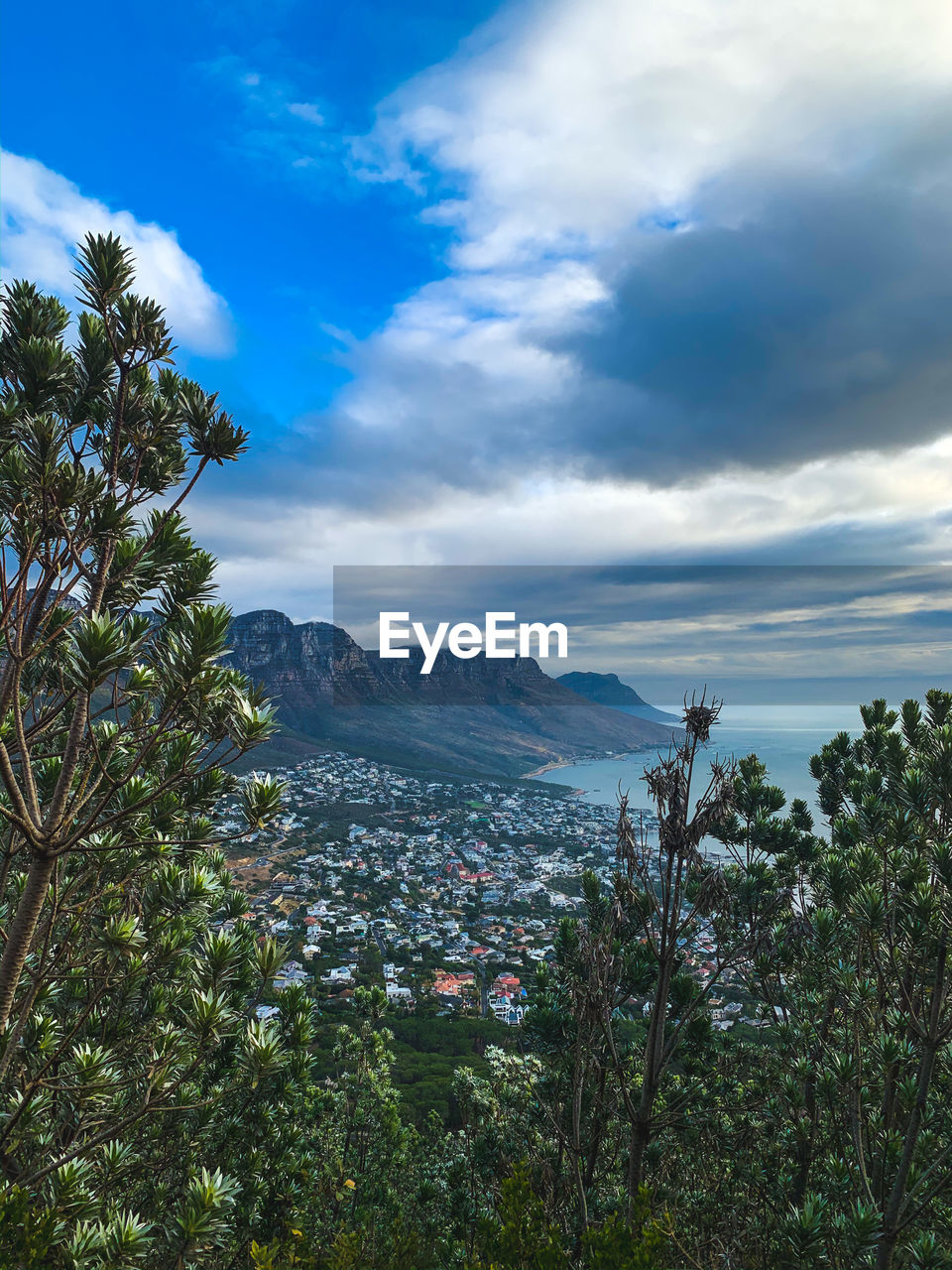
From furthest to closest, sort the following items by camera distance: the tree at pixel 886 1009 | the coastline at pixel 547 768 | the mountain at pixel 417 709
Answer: the coastline at pixel 547 768
the mountain at pixel 417 709
the tree at pixel 886 1009

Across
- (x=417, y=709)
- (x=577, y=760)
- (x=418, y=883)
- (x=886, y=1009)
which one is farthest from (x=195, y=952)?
(x=577, y=760)

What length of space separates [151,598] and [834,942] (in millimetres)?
6767

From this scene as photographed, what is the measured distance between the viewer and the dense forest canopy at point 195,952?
2.77 metres

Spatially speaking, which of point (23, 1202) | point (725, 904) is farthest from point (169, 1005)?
point (725, 904)

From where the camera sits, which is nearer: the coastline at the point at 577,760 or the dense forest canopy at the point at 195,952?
the dense forest canopy at the point at 195,952

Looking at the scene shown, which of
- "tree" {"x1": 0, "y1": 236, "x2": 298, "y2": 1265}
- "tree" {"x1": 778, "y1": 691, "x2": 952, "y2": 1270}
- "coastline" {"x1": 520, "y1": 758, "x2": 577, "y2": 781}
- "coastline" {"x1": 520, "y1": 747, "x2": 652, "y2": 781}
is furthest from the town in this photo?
"coastline" {"x1": 520, "y1": 747, "x2": 652, "y2": 781}

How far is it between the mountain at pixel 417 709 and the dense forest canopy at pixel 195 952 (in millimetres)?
75679

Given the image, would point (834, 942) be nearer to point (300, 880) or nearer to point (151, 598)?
point (151, 598)

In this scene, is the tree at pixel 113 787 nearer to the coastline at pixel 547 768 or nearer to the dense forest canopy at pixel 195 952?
the dense forest canopy at pixel 195 952

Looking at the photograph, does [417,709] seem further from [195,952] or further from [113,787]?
[113,787]

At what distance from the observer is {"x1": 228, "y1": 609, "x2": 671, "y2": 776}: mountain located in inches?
4245

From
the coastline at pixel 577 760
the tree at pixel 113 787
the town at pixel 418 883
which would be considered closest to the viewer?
the tree at pixel 113 787

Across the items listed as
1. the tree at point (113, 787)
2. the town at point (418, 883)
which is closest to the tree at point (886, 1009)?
the town at point (418, 883)

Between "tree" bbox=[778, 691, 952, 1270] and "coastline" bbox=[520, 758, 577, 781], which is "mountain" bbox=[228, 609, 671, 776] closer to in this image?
"coastline" bbox=[520, 758, 577, 781]
